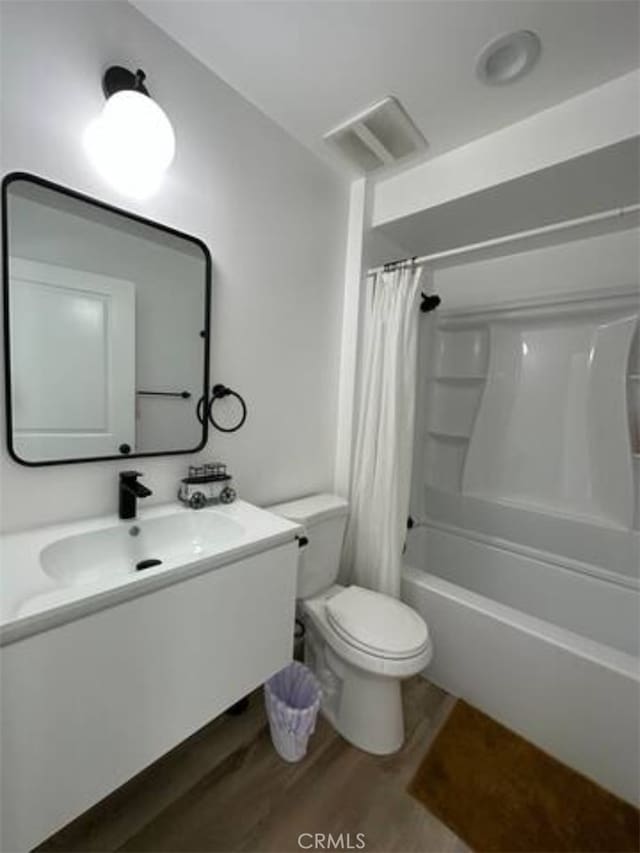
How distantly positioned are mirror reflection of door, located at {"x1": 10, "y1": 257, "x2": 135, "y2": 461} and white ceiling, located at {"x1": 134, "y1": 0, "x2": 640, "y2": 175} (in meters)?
0.86

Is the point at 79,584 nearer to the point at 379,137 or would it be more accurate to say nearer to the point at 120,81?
the point at 120,81

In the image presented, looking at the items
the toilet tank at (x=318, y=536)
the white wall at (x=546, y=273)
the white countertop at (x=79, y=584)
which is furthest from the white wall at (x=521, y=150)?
the white countertop at (x=79, y=584)

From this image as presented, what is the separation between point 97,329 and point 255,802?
5.00ft

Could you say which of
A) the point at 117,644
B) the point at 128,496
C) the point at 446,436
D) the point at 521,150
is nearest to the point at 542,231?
the point at 521,150


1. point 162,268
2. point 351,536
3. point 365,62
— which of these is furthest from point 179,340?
point 351,536

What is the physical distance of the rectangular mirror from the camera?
948 millimetres

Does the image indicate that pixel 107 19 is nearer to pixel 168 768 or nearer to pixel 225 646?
pixel 225 646

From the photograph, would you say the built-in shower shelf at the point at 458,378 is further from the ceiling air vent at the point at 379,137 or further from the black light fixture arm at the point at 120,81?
the black light fixture arm at the point at 120,81

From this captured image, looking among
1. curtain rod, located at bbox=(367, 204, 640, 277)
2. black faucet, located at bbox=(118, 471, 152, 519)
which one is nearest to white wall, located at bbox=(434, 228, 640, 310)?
curtain rod, located at bbox=(367, 204, 640, 277)

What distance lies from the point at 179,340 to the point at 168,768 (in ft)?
4.69

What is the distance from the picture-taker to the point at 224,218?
1.34 metres

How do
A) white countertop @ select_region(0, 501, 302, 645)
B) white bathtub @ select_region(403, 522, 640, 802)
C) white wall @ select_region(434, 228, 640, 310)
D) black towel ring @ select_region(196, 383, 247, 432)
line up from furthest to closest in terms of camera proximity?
white wall @ select_region(434, 228, 640, 310) < black towel ring @ select_region(196, 383, 247, 432) < white bathtub @ select_region(403, 522, 640, 802) < white countertop @ select_region(0, 501, 302, 645)

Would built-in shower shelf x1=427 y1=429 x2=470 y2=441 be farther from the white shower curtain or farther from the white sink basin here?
the white sink basin

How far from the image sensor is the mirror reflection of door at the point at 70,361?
0.96 m
